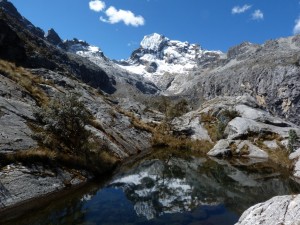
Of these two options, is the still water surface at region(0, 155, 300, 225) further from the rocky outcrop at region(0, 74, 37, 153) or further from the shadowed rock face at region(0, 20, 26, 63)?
the shadowed rock face at region(0, 20, 26, 63)

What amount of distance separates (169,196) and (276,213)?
707 inches

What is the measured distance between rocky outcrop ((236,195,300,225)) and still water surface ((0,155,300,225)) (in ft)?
26.0

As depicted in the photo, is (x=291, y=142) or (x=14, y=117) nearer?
(x=14, y=117)

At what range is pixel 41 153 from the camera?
3438 centimetres

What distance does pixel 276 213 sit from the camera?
1734 cm

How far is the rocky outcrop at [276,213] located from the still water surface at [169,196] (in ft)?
26.0

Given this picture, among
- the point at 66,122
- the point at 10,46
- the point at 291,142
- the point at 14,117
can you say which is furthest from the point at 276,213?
the point at 10,46

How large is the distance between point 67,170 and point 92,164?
5.34 m

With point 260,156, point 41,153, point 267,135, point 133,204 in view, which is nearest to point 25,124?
point 41,153

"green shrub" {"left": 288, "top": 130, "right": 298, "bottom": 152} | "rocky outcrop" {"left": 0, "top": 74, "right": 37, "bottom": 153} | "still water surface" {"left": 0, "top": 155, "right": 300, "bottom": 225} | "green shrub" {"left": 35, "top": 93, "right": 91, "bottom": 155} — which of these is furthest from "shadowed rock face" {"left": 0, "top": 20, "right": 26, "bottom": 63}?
"green shrub" {"left": 288, "top": 130, "right": 298, "bottom": 152}

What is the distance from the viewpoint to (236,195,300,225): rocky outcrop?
645 inches

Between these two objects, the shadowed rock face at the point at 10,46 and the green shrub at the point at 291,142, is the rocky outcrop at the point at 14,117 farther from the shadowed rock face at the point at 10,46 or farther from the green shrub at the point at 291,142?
the shadowed rock face at the point at 10,46

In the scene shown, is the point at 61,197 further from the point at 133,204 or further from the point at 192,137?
the point at 192,137

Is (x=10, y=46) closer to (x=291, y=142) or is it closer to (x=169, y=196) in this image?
(x=291, y=142)
